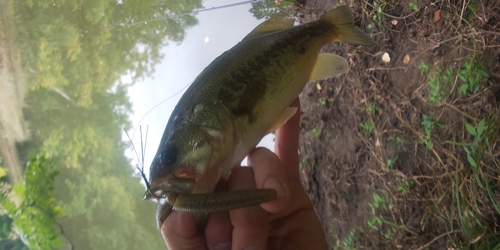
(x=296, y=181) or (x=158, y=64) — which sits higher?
(x=296, y=181)

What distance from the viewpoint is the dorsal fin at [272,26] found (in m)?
1.01

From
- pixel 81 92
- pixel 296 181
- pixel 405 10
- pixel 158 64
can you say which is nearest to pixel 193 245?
pixel 296 181

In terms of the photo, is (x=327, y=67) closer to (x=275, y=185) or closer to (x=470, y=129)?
(x=275, y=185)

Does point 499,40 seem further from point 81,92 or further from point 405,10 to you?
point 81,92

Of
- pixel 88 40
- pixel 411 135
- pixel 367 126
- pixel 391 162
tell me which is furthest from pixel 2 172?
pixel 411 135

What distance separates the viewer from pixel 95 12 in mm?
3326

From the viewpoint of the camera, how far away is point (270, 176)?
91cm

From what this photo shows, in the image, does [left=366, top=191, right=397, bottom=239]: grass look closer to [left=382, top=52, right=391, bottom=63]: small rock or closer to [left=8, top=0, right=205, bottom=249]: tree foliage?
[left=382, top=52, right=391, bottom=63]: small rock

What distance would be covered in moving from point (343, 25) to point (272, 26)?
23 centimetres

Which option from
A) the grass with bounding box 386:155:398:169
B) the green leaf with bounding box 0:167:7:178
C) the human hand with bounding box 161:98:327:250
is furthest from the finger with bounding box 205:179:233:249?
the green leaf with bounding box 0:167:7:178

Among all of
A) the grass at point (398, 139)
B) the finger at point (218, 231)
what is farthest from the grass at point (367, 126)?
the finger at point (218, 231)

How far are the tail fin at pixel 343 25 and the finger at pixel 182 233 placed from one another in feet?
2.22

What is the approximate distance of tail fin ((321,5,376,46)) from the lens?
1095 millimetres

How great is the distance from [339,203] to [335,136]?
40 centimetres
